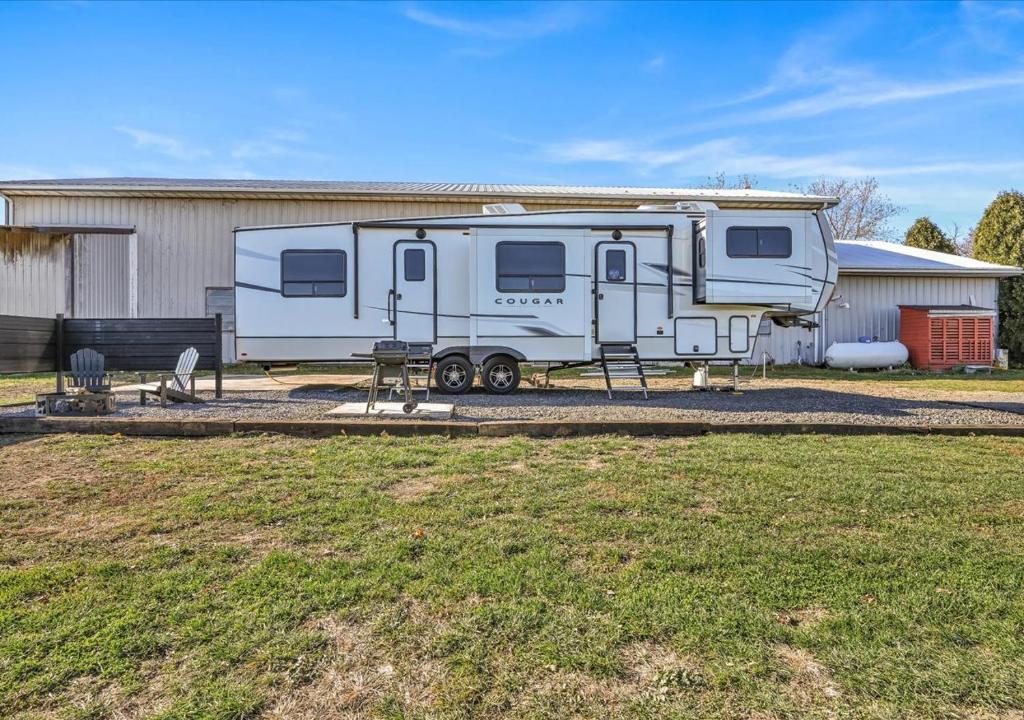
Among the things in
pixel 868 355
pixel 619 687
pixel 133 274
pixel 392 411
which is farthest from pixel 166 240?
pixel 868 355

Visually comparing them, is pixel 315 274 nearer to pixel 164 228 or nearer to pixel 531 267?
pixel 531 267

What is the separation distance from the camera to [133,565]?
306 centimetres

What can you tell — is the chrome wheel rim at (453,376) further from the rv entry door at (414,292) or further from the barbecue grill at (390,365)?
the barbecue grill at (390,365)

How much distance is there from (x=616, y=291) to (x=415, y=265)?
3437 mm

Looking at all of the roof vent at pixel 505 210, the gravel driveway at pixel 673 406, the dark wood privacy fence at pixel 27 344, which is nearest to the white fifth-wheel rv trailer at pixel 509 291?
the roof vent at pixel 505 210

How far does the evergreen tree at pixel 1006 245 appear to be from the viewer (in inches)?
729

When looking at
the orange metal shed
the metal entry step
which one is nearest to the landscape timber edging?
the metal entry step

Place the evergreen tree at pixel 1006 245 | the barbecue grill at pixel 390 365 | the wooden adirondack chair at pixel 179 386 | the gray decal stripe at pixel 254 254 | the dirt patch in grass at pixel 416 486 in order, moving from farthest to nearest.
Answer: the evergreen tree at pixel 1006 245 < the gray decal stripe at pixel 254 254 < the wooden adirondack chair at pixel 179 386 < the barbecue grill at pixel 390 365 < the dirt patch in grass at pixel 416 486

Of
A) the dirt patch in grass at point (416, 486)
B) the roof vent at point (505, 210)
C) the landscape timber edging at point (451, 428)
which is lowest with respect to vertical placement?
the dirt patch in grass at point (416, 486)

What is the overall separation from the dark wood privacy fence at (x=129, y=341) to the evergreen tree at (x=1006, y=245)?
851 inches

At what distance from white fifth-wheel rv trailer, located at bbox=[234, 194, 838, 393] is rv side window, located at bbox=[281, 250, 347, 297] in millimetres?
17

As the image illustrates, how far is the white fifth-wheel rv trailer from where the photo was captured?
10.2m

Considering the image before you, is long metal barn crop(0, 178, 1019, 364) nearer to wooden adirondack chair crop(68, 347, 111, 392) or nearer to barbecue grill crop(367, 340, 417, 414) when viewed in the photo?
wooden adirondack chair crop(68, 347, 111, 392)

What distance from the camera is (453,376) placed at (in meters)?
10.4
